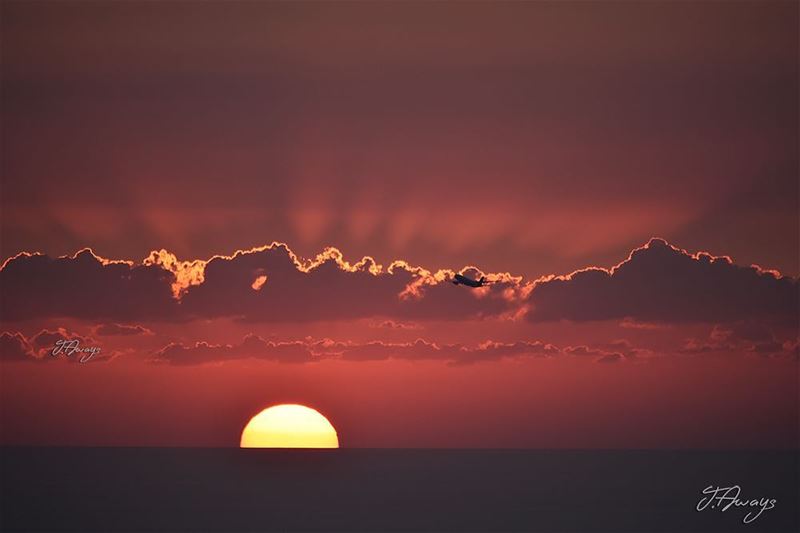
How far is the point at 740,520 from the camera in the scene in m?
176

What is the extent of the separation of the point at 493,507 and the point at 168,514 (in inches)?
1950

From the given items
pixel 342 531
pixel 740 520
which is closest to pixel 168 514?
pixel 342 531

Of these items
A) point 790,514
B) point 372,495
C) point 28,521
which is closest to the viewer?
point 28,521

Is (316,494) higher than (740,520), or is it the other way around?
(316,494)

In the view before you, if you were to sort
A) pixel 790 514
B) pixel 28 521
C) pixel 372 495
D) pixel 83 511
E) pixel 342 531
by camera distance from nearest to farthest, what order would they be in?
1. pixel 342 531
2. pixel 28 521
3. pixel 83 511
4. pixel 790 514
5. pixel 372 495

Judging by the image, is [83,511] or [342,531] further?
[83,511]

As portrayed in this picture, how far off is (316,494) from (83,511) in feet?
143

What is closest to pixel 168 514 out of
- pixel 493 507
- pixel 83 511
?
pixel 83 511

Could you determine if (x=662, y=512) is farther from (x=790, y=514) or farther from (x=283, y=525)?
(x=283, y=525)

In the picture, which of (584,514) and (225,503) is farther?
(225,503)

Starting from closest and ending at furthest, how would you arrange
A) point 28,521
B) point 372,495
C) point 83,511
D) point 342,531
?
point 342,531, point 28,521, point 83,511, point 372,495

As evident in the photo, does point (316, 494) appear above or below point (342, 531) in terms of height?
above

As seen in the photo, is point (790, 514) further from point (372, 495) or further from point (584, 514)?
point (372, 495)

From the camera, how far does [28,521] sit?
6206 inches
